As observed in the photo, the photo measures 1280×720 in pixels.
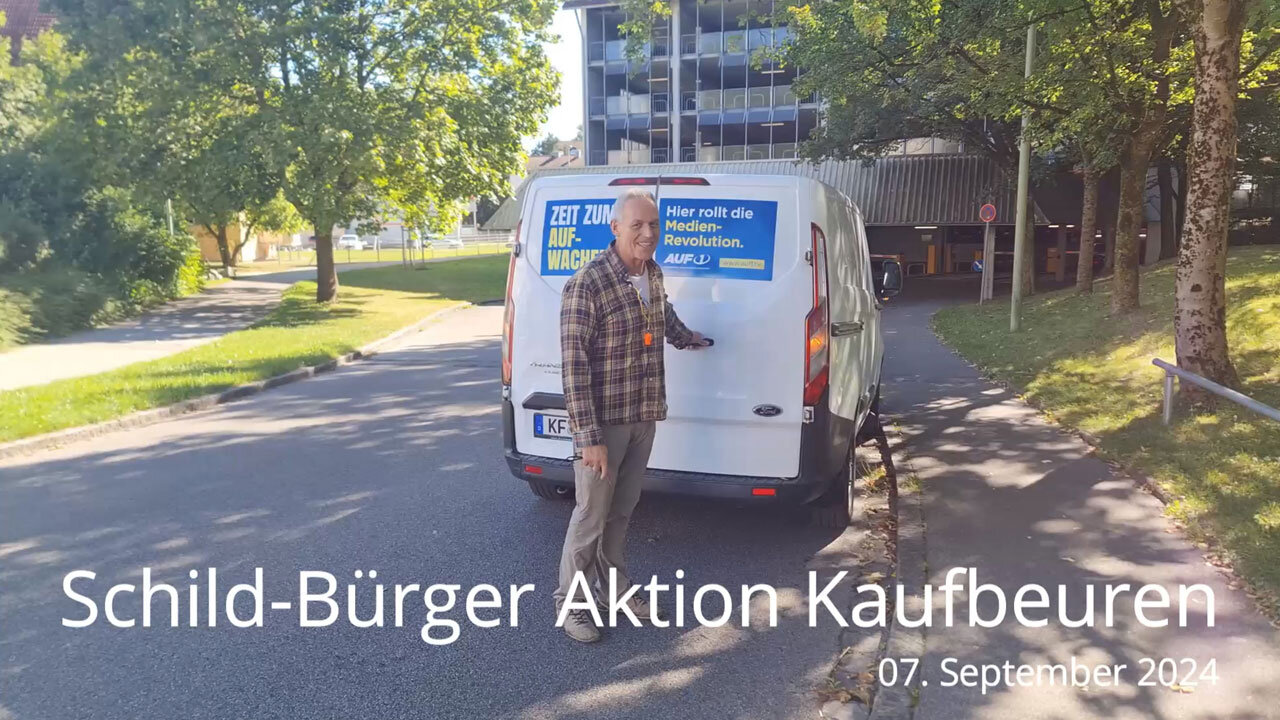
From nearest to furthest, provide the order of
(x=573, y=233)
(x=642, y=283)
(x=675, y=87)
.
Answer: (x=642, y=283), (x=573, y=233), (x=675, y=87)

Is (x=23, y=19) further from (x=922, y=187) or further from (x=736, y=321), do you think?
(x=736, y=321)

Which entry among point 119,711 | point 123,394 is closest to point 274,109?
point 123,394

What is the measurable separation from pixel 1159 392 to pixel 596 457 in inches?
306

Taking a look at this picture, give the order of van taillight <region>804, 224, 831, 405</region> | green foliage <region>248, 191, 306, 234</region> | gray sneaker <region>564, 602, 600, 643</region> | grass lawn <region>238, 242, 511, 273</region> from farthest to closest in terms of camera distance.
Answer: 1. grass lawn <region>238, 242, 511, 273</region>
2. green foliage <region>248, 191, 306, 234</region>
3. van taillight <region>804, 224, 831, 405</region>
4. gray sneaker <region>564, 602, 600, 643</region>

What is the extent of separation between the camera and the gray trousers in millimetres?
3867

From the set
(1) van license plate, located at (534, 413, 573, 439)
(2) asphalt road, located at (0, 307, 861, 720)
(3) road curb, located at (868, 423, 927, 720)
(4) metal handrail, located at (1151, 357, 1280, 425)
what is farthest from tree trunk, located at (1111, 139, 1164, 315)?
(1) van license plate, located at (534, 413, 573, 439)

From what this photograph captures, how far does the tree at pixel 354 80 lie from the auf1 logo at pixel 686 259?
15417 millimetres

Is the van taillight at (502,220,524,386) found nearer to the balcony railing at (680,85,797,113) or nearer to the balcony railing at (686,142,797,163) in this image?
the balcony railing at (686,142,797,163)

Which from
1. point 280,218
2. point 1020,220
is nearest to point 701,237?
point 1020,220

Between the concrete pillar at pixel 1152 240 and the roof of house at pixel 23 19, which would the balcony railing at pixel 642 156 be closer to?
the concrete pillar at pixel 1152 240

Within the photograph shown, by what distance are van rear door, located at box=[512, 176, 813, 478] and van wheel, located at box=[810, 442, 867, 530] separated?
0.76 m

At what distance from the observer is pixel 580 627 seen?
4.00m

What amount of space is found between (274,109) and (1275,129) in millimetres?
24517

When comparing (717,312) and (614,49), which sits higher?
(614,49)
